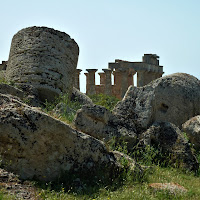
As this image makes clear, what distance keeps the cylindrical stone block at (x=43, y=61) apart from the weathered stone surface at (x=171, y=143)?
3.46 m

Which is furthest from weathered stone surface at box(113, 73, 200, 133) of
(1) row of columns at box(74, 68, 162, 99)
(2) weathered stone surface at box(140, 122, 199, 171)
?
(1) row of columns at box(74, 68, 162, 99)

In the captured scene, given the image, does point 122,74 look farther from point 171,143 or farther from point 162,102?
point 171,143

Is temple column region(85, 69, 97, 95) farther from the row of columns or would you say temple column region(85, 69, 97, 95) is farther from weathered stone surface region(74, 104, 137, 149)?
weathered stone surface region(74, 104, 137, 149)

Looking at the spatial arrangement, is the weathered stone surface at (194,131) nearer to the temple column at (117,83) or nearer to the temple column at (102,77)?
the temple column at (117,83)

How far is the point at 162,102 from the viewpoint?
695 cm

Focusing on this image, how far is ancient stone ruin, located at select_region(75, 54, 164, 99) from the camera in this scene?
106 ft

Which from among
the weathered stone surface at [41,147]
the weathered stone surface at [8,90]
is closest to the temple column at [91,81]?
the weathered stone surface at [8,90]

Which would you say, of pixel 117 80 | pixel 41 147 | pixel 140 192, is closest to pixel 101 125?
pixel 140 192

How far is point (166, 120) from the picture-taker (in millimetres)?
7000

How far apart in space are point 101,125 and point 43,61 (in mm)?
3662

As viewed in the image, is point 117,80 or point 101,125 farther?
point 117,80

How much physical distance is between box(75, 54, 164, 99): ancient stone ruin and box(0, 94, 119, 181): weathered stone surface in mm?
26655

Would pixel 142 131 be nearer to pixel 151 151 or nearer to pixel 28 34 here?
pixel 151 151

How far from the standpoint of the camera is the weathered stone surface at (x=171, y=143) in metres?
5.88
